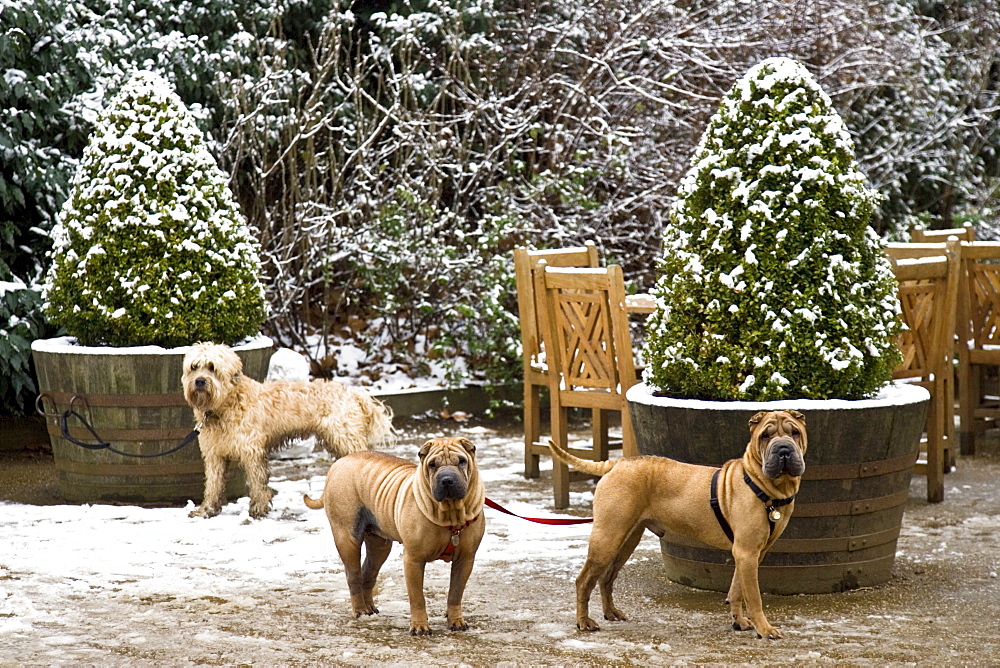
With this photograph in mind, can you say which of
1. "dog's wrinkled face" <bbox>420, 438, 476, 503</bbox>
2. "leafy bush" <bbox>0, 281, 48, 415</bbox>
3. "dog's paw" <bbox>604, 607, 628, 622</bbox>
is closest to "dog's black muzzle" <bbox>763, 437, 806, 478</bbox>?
"dog's paw" <bbox>604, 607, 628, 622</bbox>

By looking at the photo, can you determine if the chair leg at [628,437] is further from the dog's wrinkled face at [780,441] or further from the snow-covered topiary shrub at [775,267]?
the dog's wrinkled face at [780,441]

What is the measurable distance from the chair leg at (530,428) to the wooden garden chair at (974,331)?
2.90 m

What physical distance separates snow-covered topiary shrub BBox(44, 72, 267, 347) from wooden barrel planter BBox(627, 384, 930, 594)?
3.11 metres

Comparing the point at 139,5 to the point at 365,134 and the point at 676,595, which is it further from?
the point at 676,595

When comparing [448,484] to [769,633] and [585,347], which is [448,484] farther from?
[585,347]

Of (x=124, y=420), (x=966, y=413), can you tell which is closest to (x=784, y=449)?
(x=124, y=420)

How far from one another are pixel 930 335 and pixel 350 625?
156 inches

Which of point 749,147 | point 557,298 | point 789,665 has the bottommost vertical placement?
point 789,665

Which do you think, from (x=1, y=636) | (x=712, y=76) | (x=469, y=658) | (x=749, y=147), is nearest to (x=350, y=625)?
(x=469, y=658)

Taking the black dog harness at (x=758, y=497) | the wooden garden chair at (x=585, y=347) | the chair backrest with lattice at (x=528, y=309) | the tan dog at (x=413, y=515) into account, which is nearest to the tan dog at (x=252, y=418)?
the wooden garden chair at (x=585, y=347)

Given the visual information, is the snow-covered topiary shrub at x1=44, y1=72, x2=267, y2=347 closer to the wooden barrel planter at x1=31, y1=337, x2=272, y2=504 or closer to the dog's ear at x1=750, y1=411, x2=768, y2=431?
the wooden barrel planter at x1=31, y1=337, x2=272, y2=504

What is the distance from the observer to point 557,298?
6828 millimetres

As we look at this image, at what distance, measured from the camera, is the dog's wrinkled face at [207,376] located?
6.31 meters

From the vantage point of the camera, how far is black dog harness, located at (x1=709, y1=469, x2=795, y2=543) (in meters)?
4.19
